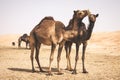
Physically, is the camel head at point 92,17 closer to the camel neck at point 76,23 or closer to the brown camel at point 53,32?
the brown camel at point 53,32

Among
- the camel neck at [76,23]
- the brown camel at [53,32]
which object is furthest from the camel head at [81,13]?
the camel neck at [76,23]

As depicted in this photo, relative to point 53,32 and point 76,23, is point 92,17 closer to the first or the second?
point 76,23

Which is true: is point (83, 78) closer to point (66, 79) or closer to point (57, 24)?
point (66, 79)

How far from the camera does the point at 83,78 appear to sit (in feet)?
39.0

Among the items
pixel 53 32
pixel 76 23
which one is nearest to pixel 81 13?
pixel 76 23

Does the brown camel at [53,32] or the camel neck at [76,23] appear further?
the camel neck at [76,23]

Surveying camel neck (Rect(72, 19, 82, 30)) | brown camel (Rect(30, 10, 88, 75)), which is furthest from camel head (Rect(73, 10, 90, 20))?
camel neck (Rect(72, 19, 82, 30))

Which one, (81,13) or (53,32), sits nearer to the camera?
(53,32)

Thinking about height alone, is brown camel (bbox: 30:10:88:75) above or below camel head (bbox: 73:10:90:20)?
below

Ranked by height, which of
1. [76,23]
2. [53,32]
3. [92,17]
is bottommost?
[53,32]

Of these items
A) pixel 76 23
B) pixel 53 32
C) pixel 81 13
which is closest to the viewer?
pixel 53 32

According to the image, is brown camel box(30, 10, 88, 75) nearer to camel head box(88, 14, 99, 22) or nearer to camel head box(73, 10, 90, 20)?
camel head box(73, 10, 90, 20)

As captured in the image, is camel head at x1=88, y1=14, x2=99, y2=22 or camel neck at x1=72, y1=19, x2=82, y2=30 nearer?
camel head at x1=88, y1=14, x2=99, y2=22

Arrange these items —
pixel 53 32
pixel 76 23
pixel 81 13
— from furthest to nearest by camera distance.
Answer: pixel 76 23, pixel 81 13, pixel 53 32
